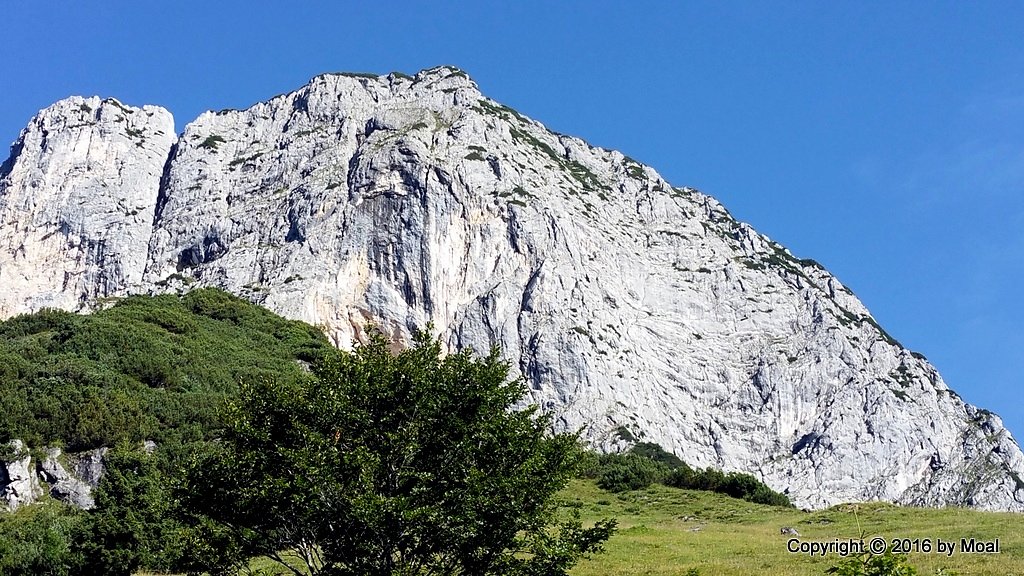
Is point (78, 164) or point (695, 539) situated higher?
point (78, 164)

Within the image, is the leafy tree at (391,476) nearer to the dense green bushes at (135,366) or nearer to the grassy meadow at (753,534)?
the grassy meadow at (753,534)

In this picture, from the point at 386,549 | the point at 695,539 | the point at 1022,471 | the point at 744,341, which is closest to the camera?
the point at 386,549

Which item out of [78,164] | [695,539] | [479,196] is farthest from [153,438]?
[78,164]

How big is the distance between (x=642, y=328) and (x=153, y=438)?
360 feet

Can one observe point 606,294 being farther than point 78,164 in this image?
No

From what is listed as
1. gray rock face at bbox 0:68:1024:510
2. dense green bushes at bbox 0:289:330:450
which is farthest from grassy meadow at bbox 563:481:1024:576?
gray rock face at bbox 0:68:1024:510

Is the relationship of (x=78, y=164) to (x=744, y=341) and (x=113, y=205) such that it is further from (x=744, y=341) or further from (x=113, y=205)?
(x=744, y=341)

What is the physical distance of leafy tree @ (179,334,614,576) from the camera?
23.2m

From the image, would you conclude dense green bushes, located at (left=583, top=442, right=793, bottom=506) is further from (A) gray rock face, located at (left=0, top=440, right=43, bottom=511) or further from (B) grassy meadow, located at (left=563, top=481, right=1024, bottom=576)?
(A) gray rock face, located at (left=0, top=440, right=43, bottom=511)

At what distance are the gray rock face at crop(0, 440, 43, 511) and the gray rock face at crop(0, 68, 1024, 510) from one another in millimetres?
81663

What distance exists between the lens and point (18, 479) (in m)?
63.4

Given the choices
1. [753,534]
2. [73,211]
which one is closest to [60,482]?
[753,534]

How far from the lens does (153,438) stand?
70.5 m

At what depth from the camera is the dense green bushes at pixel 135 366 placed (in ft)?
228
